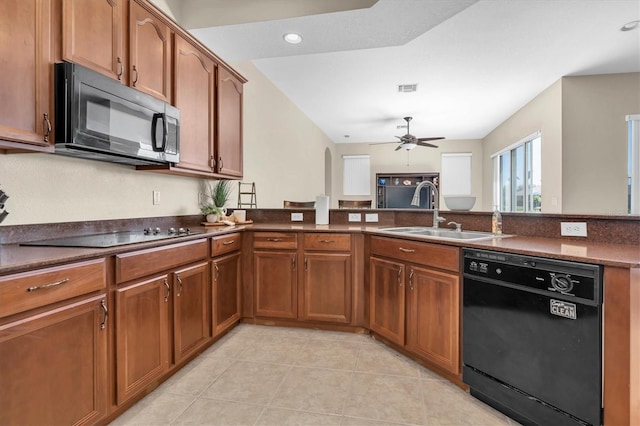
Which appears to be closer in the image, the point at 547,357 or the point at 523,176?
the point at 547,357

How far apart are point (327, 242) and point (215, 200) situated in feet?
4.00

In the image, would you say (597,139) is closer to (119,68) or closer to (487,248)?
(487,248)

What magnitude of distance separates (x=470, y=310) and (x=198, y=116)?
2.31 m

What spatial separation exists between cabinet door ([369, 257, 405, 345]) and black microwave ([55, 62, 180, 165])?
1.67 metres

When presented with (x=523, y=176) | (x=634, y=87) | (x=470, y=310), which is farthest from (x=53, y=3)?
(x=523, y=176)

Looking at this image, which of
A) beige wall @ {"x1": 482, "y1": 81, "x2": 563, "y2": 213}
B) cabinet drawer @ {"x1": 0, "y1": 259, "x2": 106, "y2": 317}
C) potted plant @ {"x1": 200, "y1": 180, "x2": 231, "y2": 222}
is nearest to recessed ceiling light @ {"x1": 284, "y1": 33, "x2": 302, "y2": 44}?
potted plant @ {"x1": 200, "y1": 180, "x2": 231, "y2": 222}

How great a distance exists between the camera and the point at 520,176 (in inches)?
235

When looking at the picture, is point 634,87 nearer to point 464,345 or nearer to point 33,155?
point 464,345

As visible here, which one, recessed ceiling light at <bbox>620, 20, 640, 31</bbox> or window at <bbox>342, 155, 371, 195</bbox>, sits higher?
recessed ceiling light at <bbox>620, 20, 640, 31</bbox>

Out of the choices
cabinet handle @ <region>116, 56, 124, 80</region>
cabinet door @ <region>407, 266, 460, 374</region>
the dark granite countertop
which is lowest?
cabinet door @ <region>407, 266, 460, 374</region>

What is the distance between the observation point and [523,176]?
5.79 metres

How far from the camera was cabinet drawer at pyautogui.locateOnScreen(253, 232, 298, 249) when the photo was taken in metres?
2.66

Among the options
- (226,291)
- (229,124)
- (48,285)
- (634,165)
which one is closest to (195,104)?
(229,124)

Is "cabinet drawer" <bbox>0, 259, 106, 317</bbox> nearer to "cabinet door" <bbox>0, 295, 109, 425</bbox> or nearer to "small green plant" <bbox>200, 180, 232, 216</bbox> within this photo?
"cabinet door" <bbox>0, 295, 109, 425</bbox>
